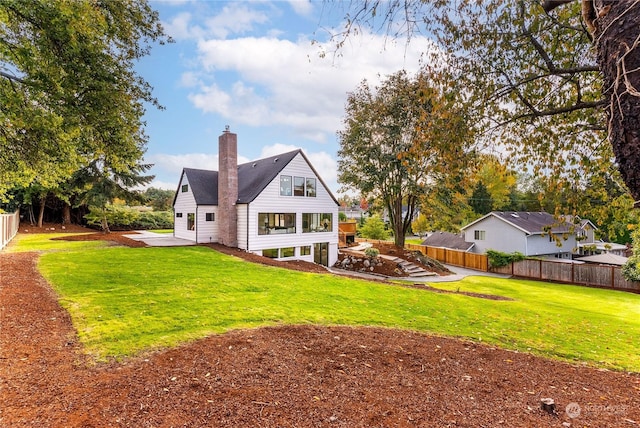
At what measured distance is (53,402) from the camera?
3018mm

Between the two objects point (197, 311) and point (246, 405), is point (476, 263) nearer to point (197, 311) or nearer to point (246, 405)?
point (197, 311)

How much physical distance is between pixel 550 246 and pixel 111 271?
33924 mm

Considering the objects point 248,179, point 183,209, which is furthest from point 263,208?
point 183,209

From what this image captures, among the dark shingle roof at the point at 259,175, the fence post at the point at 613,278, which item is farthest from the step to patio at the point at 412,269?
the fence post at the point at 613,278

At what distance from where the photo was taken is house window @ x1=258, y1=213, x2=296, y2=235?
18047mm

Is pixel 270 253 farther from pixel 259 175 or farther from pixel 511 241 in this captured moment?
pixel 511 241

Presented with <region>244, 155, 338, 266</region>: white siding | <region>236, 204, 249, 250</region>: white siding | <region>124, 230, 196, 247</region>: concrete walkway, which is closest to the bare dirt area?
<region>236, 204, 249, 250</region>: white siding

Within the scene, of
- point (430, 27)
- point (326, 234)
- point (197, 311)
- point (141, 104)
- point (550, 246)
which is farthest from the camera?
point (550, 246)

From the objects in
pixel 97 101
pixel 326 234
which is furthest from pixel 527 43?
pixel 326 234

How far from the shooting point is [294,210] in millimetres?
19406

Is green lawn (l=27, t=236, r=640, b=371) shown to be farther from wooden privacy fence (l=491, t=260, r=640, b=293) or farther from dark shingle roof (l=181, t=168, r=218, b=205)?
wooden privacy fence (l=491, t=260, r=640, b=293)

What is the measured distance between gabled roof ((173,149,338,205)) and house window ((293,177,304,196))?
1.17 m

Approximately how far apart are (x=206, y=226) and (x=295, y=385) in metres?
17.3

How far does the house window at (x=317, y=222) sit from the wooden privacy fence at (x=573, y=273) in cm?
1446
